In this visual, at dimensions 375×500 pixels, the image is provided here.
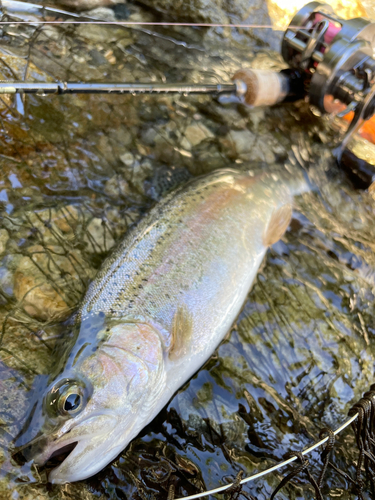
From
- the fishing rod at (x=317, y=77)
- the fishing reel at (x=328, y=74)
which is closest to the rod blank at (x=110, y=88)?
the fishing rod at (x=317, y=77)

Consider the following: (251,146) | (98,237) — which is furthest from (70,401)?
(251,146)

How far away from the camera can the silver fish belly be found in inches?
64.6

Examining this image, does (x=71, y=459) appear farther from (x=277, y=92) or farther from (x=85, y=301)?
(x=277, y=92)

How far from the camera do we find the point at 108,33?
3146 millimetres

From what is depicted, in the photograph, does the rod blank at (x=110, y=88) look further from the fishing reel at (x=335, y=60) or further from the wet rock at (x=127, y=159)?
the fishing reel at (x=335, y=60)

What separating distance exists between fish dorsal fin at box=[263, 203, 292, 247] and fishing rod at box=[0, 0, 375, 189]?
79 cm

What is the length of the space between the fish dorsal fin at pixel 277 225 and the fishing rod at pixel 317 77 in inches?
31.2

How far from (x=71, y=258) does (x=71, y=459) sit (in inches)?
43.2

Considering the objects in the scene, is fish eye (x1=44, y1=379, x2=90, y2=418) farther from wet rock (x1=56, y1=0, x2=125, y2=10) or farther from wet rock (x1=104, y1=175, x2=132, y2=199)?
wet rock (x1=56, y1=0, x2=125, y2=10)

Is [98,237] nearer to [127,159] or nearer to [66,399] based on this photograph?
[127,159]

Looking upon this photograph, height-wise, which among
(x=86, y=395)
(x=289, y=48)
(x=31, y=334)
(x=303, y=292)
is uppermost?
(x=289, y=48)

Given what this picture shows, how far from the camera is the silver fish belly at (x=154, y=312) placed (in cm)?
164

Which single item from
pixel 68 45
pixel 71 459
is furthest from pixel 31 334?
pixel 68 45

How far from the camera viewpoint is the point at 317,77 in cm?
283
